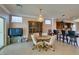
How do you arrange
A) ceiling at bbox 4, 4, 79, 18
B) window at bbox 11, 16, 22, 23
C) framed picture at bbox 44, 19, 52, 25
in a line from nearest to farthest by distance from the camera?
ceiling at bbox 4, 4, 79, 18 → window at bbox 11, 16, 22, 23 → framed picture at bbox 44, 19, 52, 25

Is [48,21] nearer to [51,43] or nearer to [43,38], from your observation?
[43,38]

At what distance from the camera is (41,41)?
338cm

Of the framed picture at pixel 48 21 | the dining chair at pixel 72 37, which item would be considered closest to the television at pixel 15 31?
the framed picture at pixel 48 21

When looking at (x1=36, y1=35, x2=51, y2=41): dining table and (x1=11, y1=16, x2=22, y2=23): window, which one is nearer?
(x1=11, y1=16, x2=22, y2=23): window

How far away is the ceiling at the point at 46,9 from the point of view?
2.94m

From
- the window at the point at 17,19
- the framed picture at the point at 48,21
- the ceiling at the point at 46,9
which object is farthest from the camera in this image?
the framed picture at the point at 48,21

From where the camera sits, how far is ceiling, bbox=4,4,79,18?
2938 millimetres

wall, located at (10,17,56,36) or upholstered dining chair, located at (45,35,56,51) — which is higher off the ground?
wall, located at (10,17,56,36)

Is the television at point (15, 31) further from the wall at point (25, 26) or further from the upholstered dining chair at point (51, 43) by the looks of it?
the upholstered dining chair at point (51, 43)

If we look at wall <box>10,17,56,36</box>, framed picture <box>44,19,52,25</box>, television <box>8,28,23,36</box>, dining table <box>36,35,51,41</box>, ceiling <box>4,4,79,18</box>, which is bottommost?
dining table <box>36,35,51,41</box>

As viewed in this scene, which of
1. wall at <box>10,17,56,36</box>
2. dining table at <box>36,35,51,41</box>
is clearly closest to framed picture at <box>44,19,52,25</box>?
wall at <box>10,17,56,36</box>

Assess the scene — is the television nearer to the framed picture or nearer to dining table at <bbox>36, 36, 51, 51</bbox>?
dining table at <bbox>36, 36, 51, 51</bbox>
